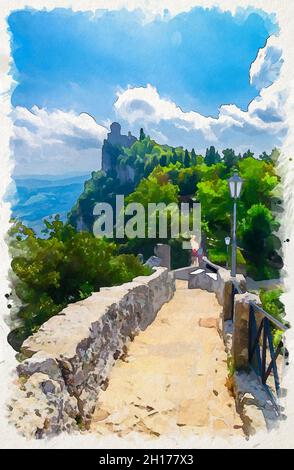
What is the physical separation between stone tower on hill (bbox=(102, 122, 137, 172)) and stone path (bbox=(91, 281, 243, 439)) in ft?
242

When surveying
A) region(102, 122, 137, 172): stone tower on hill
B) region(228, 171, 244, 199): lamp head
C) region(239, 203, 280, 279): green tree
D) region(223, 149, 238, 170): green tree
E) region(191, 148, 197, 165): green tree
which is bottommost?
region(239, 203, 280, 279): green tree

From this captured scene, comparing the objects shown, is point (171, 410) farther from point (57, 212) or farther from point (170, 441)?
point (57, 212)

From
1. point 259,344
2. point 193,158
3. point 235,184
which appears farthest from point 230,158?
point 259,344

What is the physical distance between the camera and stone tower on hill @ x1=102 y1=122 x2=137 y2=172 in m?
79.7

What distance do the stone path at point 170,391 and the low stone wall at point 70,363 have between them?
0.22 metres

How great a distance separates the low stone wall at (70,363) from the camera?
324 cm

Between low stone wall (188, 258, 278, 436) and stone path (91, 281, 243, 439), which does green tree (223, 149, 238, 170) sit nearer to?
stone path (91, 281, 243, 439)

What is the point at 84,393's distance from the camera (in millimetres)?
4277

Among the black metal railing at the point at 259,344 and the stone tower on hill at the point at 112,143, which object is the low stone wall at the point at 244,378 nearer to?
the black metal railing at the point at 259,344

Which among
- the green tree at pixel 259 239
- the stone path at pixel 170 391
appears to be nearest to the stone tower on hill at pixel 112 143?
the green tree at pixel 259 239

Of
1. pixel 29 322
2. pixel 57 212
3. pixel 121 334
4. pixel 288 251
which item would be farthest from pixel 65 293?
pixel 288 251

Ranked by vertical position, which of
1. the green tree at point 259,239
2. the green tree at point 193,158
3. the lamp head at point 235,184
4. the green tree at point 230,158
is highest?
the green tree at point 193,158

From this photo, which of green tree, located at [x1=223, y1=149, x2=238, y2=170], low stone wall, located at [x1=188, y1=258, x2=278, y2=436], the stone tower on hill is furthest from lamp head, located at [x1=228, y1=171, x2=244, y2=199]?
the stone tower on hill

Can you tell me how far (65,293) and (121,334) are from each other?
2611mm
